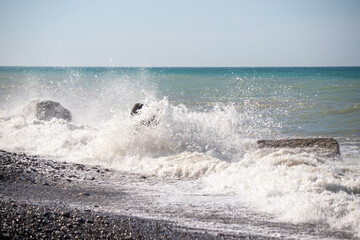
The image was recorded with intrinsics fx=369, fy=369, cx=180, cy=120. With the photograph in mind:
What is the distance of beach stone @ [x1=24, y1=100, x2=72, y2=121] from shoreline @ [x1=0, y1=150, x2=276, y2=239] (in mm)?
6060

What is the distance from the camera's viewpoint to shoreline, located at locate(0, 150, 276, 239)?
3816 millimetres

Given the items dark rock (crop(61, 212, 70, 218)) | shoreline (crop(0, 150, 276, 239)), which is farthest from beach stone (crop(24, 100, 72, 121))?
dark rock (crop(61, 212, 70, 218))

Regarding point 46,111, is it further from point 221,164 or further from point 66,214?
point 66,214

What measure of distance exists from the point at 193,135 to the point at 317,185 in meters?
3.58

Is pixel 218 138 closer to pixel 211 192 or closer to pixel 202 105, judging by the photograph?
pixel 211 192

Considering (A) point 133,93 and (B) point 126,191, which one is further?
(A) point 133,93

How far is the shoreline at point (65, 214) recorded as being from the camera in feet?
12.5

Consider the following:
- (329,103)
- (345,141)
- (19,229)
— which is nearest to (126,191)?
(19,229)

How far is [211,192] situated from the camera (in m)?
5.49

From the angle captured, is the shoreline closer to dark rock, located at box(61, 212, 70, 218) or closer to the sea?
dark rock, located at box(61, 212, 70, 218)

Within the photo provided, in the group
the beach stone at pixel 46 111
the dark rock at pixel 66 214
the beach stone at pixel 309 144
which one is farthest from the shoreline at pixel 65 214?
the beach stone at pixel 46 111

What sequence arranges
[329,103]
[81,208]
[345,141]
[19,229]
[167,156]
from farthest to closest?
[329,103] → [345,141] → [167,156] → [81,208] → [19,229]

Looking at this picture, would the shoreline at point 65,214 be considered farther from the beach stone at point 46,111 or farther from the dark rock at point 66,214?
the beach stone at point 46,111

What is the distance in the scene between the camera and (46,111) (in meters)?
12.3
